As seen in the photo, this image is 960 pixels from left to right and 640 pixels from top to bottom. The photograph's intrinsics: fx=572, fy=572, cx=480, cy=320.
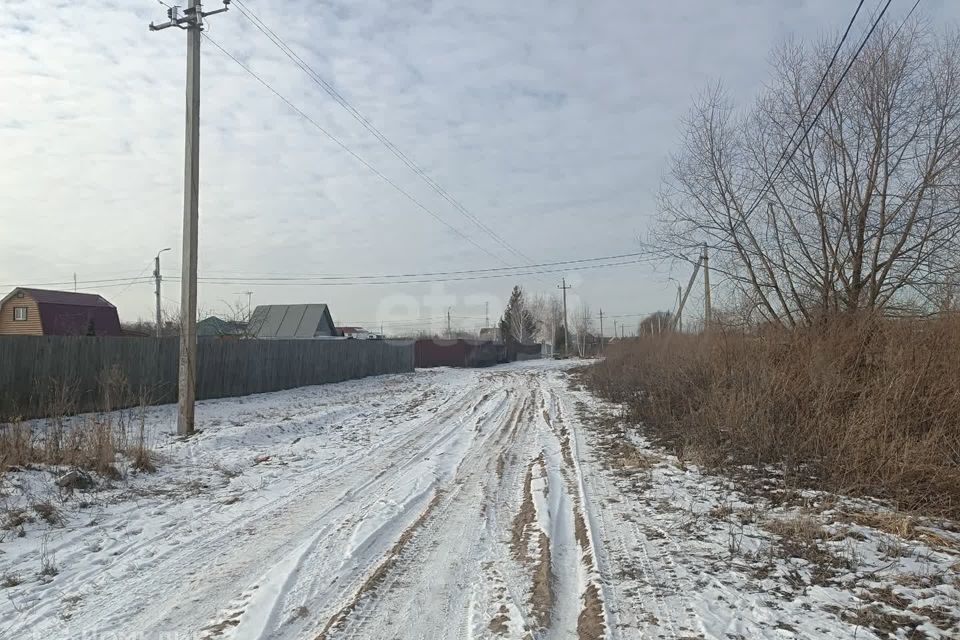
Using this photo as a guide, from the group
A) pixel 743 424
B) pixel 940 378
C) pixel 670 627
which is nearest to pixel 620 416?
pixel 743 424

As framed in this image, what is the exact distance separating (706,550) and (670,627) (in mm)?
1473

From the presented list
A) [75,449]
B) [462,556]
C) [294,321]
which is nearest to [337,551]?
[462,556]

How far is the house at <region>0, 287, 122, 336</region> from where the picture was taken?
34.0m

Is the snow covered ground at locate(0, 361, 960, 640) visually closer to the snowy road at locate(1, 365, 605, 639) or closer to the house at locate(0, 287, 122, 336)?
the snowy road at locate(1, 365, 605, 639)

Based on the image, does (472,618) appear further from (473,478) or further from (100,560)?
(473,478)

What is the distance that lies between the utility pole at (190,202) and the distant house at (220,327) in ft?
48.7

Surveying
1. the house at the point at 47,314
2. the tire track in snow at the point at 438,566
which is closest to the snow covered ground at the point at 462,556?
the tire track in snow at the point at 438,566

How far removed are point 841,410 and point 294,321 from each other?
44040mm

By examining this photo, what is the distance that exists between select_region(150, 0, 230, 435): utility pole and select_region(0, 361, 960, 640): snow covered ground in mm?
2681

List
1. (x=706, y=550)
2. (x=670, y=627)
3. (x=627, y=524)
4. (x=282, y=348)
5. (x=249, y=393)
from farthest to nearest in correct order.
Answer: (x=282, y=348)
(x=249, y=393)
(x=627, y=524)
(x=706, y=550)
(x=670, y=627)

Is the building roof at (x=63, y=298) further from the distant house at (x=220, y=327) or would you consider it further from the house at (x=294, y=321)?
the house at (x=294, y=321)

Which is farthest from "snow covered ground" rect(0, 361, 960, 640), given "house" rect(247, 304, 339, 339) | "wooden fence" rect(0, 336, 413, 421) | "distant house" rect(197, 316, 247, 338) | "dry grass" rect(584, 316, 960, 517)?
"house" rect(247, 304, 339, 339)

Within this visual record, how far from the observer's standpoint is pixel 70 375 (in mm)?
13000

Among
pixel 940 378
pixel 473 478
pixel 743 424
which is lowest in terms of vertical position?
pixel 473 478
